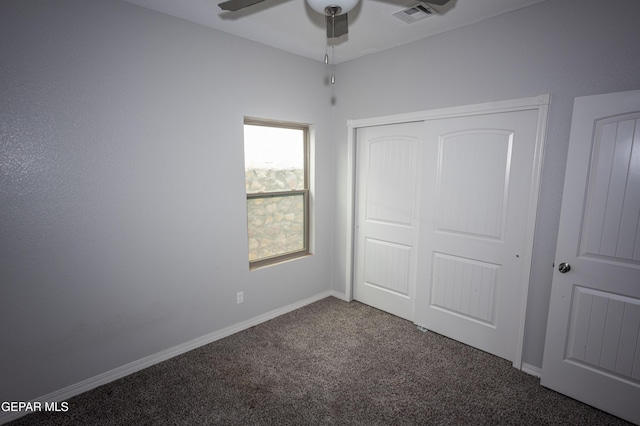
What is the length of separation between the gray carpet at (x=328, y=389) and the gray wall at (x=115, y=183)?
0.30 metres

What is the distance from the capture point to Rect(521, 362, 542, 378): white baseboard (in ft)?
7.94

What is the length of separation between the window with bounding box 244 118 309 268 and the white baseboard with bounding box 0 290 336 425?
559 millimetres

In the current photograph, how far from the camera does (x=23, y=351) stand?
2.01 m

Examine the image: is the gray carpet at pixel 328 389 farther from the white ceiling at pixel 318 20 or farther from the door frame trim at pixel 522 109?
the white ceiling at pixel 318 20

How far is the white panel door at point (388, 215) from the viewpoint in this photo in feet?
10.4

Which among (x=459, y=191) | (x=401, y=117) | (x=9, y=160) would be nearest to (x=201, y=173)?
(x=9, y=160)

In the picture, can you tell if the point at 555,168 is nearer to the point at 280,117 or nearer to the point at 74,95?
the point at 280,117

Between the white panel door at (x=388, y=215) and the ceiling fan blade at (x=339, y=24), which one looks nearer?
the ceiling fan blade at (x=339, y=24)

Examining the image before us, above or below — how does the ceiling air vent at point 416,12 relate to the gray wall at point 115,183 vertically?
above

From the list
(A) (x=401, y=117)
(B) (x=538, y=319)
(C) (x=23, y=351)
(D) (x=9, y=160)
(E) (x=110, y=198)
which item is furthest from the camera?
(A) (x=401, y=117)

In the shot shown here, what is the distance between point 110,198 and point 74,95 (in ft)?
2.27

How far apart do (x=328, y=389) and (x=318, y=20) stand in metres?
2.79

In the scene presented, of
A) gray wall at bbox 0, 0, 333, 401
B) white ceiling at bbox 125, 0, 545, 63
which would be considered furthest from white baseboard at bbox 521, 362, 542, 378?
white ceiling at bbox 125, 0, 545, 63

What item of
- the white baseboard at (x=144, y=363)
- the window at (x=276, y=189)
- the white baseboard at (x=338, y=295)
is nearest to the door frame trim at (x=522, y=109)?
the window at (x=276, y=189)
